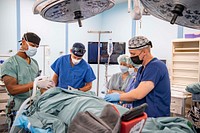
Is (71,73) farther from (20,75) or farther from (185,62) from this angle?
(185,62)

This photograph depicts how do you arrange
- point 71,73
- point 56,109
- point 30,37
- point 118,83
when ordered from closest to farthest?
point 56,109
point 30,37
point 71,73
point 118,83

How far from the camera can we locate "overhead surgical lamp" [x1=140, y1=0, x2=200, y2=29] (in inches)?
30.0

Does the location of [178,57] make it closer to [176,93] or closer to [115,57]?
[176,93]

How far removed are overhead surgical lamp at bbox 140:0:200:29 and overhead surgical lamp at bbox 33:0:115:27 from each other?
196 mm

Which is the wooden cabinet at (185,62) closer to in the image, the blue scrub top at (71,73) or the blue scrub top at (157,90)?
the blue scrub top at (71,73)

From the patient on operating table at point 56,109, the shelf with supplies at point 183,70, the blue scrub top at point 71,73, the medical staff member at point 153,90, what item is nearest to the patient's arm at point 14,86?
the patient on operating table at point 56,109

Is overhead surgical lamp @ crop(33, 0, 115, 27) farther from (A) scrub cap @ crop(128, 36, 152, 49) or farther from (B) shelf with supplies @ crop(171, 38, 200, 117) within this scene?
(B) shelf with supplies @ crop(171, 38, 200, 117)

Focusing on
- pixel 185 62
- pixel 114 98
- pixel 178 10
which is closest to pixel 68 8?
pixel 178 10

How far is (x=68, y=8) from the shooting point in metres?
1.01

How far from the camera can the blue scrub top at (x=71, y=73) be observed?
2576 mm

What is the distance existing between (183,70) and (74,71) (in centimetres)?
205

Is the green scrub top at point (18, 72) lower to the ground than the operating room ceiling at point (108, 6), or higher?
lower

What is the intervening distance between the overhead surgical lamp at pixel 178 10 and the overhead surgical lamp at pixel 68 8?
20 centimetres

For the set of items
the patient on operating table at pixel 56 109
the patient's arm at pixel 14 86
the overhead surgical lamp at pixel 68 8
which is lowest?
the patient on operating table at pixel 56 109
